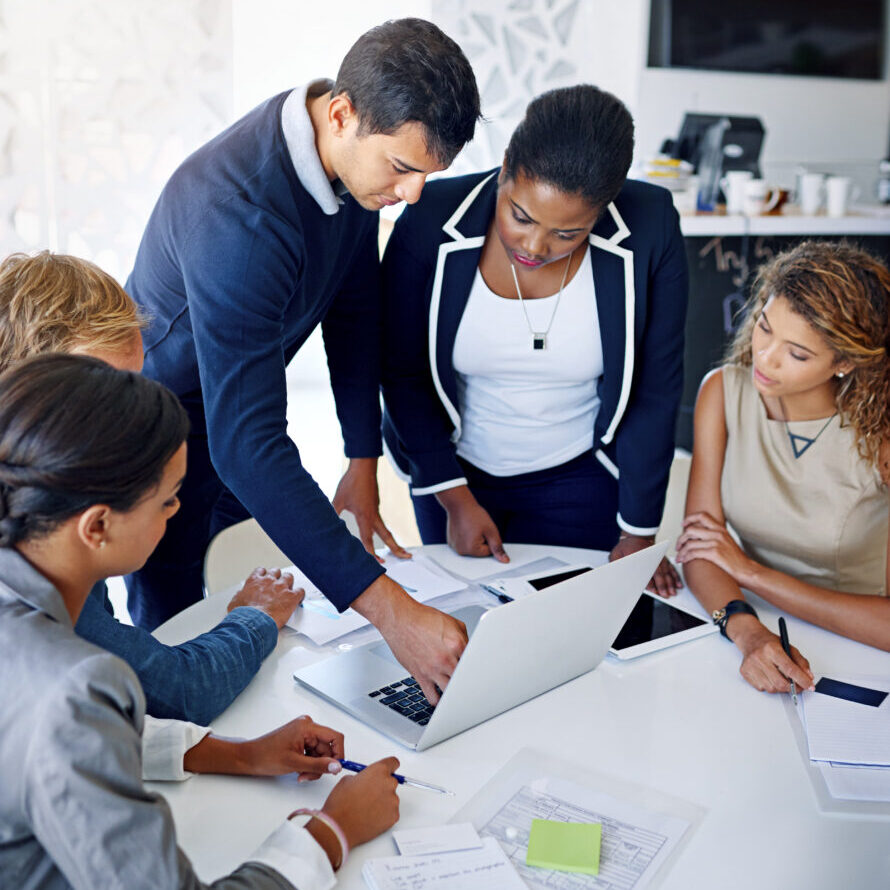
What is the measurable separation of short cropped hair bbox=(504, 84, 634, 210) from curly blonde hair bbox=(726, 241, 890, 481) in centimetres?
41

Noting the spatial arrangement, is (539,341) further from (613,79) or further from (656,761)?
(613,79)

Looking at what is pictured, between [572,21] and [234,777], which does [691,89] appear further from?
[234,777]

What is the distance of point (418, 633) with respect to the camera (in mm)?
1242

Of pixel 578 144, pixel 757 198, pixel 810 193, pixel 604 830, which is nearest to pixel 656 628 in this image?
pixel 604 830

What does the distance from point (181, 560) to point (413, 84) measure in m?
1.04

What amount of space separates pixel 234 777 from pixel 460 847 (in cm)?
28

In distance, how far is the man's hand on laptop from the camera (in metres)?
1.23

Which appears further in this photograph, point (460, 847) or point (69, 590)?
point (460, 847)

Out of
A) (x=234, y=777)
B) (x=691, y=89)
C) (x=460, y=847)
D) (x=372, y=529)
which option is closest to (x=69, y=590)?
(x=234, y=777)

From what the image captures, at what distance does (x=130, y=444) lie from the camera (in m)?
0.89

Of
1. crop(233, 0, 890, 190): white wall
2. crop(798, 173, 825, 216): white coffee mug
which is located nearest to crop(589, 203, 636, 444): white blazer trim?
crop(233, 0, 890, 190): white wall

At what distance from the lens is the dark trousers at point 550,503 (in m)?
1.99

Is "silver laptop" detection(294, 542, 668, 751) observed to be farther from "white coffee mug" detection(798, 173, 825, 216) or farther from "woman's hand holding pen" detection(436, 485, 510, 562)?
"white coffee mug" detection(798, 173, 825, 216)

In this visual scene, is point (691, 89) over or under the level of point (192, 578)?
over
